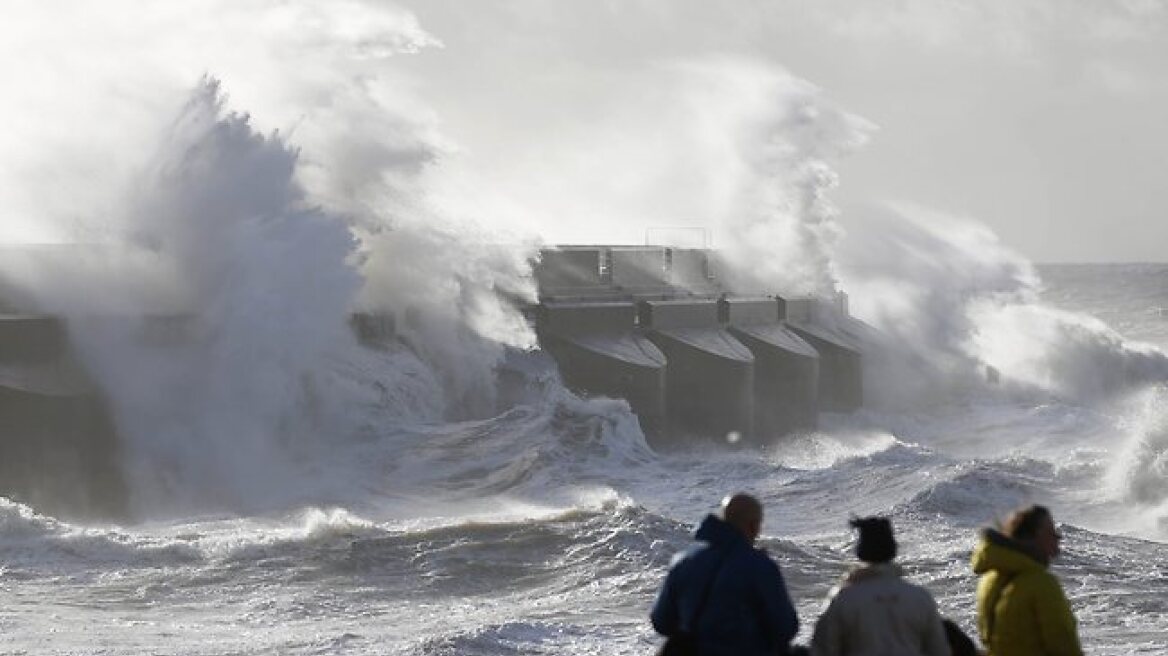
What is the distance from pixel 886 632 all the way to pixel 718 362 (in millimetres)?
21769

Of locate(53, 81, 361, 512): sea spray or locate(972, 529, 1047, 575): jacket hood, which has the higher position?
locate(53, 81, 361, 512): sea spray

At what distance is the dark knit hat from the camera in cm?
497

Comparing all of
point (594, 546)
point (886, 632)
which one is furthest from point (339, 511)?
point (886, 632)

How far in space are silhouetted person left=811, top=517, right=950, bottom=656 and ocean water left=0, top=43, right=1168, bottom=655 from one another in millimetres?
5960

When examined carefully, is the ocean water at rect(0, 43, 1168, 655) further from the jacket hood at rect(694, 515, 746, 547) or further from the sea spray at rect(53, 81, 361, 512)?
the jacket hood at rect(694, 515, 746, 547)

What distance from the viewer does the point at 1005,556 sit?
500cm

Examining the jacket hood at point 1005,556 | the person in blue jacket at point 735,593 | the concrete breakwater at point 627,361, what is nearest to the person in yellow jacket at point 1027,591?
the jacket hood at point 1005,556

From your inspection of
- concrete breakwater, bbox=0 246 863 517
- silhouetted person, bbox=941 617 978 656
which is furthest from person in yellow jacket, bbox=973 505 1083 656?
concrete breakwater, bbox=0 246 863 517

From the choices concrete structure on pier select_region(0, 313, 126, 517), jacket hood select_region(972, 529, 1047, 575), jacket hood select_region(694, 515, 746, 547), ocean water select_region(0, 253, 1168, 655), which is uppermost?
concrete structure on pier select_region(0, 313, 126, 517)

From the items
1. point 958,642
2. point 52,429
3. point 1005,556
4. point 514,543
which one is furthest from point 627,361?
point 1005,556

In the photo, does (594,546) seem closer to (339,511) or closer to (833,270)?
(339,511)

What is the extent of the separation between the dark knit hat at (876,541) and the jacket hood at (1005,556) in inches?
9.5

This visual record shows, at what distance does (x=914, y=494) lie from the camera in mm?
18312

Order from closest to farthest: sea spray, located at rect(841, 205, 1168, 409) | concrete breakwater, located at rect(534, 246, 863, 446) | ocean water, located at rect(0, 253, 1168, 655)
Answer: ocean water, located at rect(0, 253, 1168, 655) < concrete breakwater, located at rect(534, 246, 863, 446) < sea spray, located at rect(841, 205, 1168, 409)
